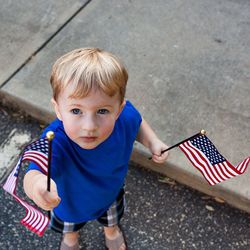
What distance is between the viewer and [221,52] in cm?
335

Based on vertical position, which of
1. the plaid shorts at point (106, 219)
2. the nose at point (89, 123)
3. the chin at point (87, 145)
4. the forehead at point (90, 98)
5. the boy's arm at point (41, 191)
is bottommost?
the plaid shorts at point (106, 219)

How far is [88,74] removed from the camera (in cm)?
154

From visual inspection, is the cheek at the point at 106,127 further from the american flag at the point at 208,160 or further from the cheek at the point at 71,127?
the american flag at the point at 208,160

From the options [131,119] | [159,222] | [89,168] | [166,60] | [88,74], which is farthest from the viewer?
[166,60]

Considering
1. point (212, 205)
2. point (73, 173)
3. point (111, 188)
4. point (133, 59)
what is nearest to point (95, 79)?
point (73, 173)

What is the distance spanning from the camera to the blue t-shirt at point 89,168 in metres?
1.74

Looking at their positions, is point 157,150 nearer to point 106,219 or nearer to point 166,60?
point 106,219

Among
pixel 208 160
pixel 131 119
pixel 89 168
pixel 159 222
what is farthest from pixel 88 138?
pixel 159 222

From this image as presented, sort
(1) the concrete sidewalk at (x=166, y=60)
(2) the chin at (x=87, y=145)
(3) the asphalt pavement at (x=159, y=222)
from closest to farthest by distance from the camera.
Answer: (2) the chin at (x=87, y=145) → (3) the asphalt pavement at (x=159, y=222) → (1) the concrete sidewalk at (x=166, y=60)

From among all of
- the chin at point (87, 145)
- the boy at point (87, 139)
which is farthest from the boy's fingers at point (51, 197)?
the chin at point (87, 145)

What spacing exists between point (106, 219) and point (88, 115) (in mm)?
885

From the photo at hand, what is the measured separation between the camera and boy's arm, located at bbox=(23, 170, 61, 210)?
1.55 m

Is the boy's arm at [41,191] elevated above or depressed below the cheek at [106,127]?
below

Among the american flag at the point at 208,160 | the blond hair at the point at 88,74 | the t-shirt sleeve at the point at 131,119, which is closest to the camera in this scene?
the blond hair at the point at 88,74
